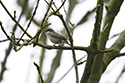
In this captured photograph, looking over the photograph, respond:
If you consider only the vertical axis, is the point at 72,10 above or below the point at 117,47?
above

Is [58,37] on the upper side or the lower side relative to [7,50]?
upper

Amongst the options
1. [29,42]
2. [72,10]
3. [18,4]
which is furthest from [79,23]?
[29,42]

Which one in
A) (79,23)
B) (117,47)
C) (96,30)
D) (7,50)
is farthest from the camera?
(79,23)

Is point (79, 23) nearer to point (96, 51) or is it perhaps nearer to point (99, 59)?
point (99, 59)

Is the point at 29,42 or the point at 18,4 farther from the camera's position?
the point at 18,4

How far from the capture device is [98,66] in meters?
3.69

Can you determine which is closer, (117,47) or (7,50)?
(117,47)

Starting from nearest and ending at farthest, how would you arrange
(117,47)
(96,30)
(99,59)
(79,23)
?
1. (96,30)
2. (99,59)
3. (117,47)
4. (79,23)

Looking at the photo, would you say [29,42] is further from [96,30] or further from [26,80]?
[26,80]

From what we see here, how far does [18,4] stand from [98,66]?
3.73 m

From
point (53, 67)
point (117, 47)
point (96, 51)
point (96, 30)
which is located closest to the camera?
point (96, 30)

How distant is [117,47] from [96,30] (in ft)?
4.54

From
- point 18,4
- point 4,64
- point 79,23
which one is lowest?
point 4,64

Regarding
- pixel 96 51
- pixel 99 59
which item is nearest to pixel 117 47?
pixel 99 59
